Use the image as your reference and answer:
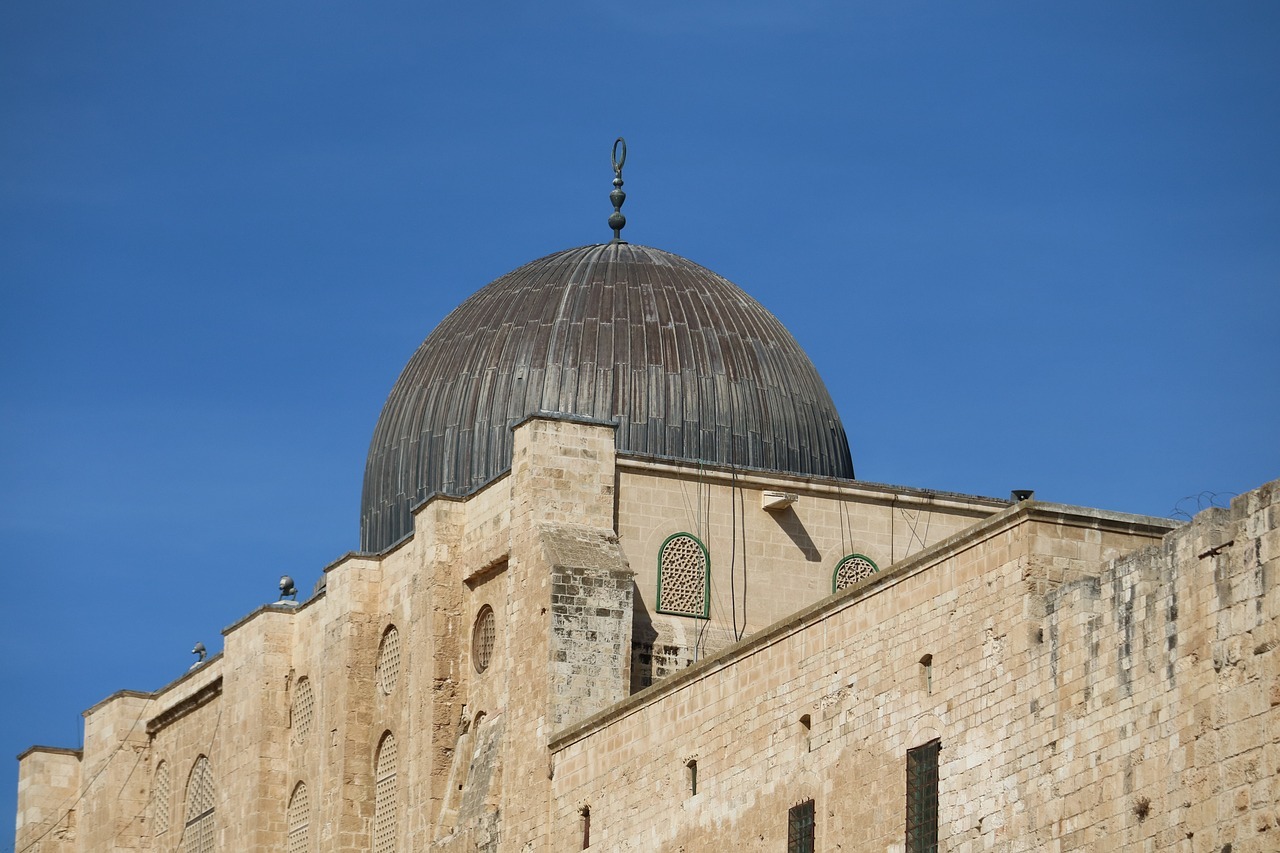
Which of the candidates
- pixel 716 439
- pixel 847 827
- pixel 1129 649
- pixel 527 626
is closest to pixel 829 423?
pixel 716 439

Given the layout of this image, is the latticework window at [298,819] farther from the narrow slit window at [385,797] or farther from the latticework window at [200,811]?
the latticework window at [200,811]

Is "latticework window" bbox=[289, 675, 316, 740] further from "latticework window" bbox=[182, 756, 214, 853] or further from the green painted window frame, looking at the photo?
the green painted window frame

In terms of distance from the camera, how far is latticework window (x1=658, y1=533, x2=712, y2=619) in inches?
1170

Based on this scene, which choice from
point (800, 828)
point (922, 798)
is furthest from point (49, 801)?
point (922, 798)

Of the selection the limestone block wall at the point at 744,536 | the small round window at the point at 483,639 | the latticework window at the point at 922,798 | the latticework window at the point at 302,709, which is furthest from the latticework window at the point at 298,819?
the latticework window at the point at 922,798

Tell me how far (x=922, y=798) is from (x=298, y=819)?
47.6 feet

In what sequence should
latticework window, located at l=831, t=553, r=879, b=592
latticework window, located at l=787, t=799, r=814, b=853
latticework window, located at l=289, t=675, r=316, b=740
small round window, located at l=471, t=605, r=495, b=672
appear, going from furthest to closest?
latticework window, located at l=289, t=675, r=316, b=740
latticework window, located at l=831, t=553, r=879, b=592
small round window, located at l=471, t=605, r=495, b=672
latticework window, located at l=787, t=799, r=814, b=853

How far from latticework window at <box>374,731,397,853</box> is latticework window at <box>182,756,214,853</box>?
510cm

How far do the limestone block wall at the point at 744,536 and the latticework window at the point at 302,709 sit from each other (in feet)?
21.0

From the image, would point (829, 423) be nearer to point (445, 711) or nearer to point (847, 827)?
point (445, 711)

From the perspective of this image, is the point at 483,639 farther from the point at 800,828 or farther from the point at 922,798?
the point at 922,798

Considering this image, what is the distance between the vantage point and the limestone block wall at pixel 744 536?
2958cm

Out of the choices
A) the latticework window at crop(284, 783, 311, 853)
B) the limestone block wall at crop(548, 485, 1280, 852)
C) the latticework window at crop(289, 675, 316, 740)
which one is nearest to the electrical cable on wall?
the latticework window at crop(289, 675, 316, 740)

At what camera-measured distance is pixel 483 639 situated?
3019 cm
